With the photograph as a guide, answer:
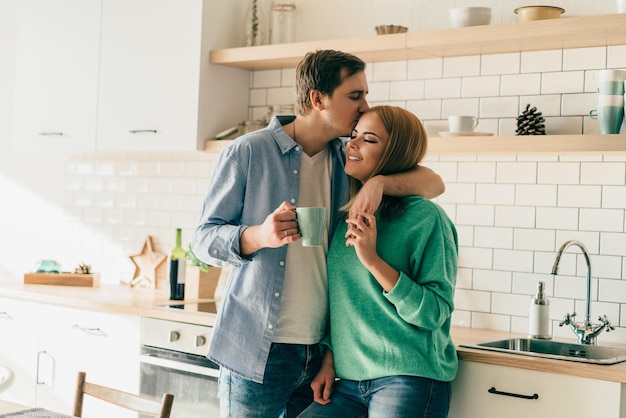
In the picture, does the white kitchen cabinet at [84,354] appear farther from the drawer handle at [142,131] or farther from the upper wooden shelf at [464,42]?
the upper wooden shelf at [464,42]

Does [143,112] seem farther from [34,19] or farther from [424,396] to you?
[424,396]

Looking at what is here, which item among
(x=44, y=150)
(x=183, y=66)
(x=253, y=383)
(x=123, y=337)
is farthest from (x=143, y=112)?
(x=253, y=383)

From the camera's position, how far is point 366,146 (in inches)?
100

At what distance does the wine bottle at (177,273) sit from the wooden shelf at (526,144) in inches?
54.0

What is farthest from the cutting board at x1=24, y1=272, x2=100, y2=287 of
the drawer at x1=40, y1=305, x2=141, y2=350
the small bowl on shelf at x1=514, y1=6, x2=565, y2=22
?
the small bowl on shelf at x1=514, y1=6, x2=565, y2=22

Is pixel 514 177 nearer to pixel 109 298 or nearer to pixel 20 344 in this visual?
pixel 109 298

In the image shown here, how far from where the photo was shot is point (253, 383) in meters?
2.53

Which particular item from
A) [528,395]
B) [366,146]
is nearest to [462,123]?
[366,146]

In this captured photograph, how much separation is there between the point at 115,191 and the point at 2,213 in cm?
91

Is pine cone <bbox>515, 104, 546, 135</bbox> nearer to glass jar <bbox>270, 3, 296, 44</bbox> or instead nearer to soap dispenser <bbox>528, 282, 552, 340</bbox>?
soap dispenser <bbox>528, 282, 552, 340</bbox>

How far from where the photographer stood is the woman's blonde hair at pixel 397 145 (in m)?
2.52

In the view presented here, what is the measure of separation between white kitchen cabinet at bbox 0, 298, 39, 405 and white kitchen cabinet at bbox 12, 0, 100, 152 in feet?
2.75

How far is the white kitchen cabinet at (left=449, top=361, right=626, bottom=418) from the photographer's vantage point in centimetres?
266

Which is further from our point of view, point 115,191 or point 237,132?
point 115,191
